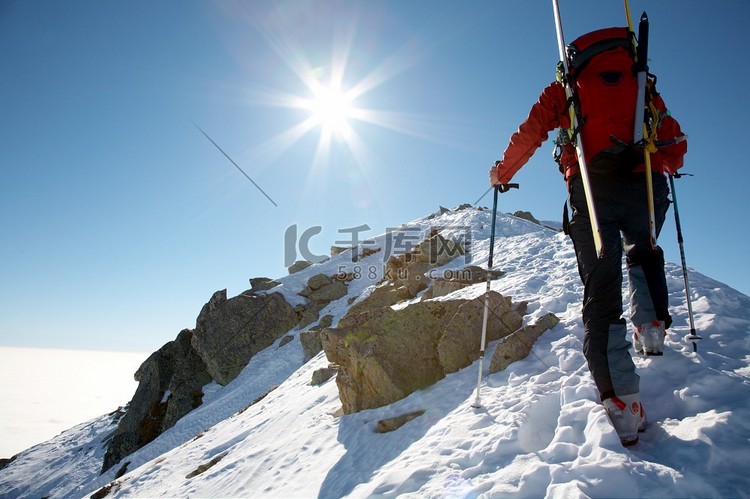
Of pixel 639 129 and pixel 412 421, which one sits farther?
pixel 412 421

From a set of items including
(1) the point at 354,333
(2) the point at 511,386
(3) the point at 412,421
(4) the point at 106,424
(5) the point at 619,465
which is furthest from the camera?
(4) the point at 106,424

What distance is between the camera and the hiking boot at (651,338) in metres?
4.12

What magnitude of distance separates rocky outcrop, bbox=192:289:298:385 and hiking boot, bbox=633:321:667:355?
27371mm

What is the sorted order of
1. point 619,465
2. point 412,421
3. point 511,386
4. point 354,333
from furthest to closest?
1. point 354,333
2. point 412,421
3. point 511,386
4. point 619,465

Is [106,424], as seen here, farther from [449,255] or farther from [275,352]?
[449,255]

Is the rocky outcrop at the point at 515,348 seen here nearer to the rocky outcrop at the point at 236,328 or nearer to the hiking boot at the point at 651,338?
the hiking boot at the point at 651,338

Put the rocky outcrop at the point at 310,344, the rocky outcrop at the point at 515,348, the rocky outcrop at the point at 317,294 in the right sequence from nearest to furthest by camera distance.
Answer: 1. the rocky outcrop at the point at 515,348
2. the rocky outcrop at the point at 310,344
3. the rocky outcrop at the point at 317,294

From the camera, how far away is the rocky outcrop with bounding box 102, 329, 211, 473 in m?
25.4

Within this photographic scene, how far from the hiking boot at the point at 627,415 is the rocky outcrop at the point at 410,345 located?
11.7 ft

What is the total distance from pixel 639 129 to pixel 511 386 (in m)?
3.48

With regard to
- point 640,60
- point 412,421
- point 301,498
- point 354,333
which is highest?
point 640,60

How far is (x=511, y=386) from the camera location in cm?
502

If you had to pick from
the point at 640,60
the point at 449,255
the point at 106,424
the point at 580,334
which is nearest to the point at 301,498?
the point at 580,334

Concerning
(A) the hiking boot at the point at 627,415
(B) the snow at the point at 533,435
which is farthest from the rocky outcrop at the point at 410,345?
(A) the hiking boot at the point at 627,415
